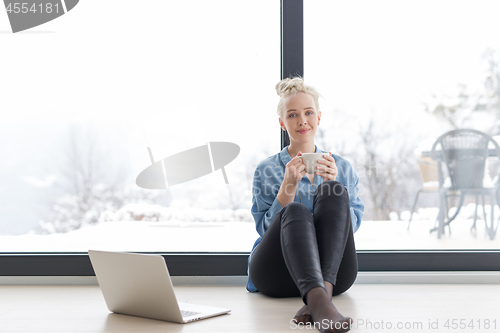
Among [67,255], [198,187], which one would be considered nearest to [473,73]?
[198,187]

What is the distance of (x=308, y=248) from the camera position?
1342 millimetres

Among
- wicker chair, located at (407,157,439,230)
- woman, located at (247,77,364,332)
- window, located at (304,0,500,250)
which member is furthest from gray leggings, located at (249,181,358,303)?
wicker chair, located at (407,157,439,230)

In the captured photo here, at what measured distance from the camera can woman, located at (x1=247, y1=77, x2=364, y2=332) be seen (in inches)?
51.3

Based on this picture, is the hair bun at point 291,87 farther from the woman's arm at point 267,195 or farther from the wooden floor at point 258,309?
the wooden floor at point 258,309

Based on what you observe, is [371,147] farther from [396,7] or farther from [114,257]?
[114,257]

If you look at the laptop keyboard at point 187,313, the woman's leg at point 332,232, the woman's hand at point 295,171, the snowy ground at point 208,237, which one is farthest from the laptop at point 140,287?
the snowy ground at point 208,237

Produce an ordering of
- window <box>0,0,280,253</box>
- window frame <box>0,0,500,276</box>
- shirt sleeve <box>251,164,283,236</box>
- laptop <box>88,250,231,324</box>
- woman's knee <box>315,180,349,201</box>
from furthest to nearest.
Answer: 1. window <box>0,0,280,253</box>
2. window frame <box>0,0,500,276</box>
3. shirt sleeve <box>251,164,283,236</box>
4. woman's knee <box>315,180,349,201</box>
5. laptop <box>88,250,231,324</box>

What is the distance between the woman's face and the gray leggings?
0.33 metres

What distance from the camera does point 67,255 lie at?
6.94 ft

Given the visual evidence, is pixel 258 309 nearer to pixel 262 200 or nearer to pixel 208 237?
pixel 262 200

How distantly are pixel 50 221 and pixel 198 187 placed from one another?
2.53 feet

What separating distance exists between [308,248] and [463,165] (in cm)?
126

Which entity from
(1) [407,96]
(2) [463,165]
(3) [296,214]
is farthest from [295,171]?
(2) [463,165]

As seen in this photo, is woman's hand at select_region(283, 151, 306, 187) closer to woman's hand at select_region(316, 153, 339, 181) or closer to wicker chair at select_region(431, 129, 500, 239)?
woman's hand at select_region(316, 153, 339, 181)
